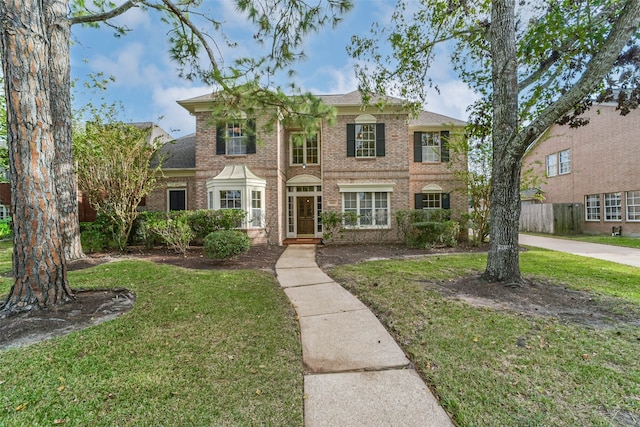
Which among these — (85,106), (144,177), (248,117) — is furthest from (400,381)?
(85,106)

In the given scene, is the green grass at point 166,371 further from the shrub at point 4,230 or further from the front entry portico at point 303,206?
the shrub at point 4,230

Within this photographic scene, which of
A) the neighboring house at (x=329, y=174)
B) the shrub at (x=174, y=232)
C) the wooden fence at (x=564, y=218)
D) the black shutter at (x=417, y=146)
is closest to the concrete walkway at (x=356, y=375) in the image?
the shrub at (x=174, y=232)

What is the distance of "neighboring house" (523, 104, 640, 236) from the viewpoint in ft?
46.8

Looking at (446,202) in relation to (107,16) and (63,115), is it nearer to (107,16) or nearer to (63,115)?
(107,16)

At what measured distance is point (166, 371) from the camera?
8.75ft

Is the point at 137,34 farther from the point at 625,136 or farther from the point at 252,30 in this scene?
the point at 625,136

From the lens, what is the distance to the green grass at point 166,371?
212 cm

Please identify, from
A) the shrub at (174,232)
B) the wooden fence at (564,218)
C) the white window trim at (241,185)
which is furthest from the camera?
the wooden fence at (564,218)

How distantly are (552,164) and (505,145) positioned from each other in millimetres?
19498

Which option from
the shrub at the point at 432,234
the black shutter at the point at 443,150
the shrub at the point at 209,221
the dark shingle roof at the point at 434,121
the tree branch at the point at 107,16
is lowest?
the shrub at the point at 432,234

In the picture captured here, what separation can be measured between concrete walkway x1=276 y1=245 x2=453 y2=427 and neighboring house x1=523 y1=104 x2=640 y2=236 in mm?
13530

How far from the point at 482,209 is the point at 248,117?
968cm

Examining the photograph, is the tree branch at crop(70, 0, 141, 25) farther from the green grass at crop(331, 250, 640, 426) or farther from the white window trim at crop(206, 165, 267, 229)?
the green grass at crop(331, 250, 640, 426)

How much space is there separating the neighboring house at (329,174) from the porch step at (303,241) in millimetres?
346
